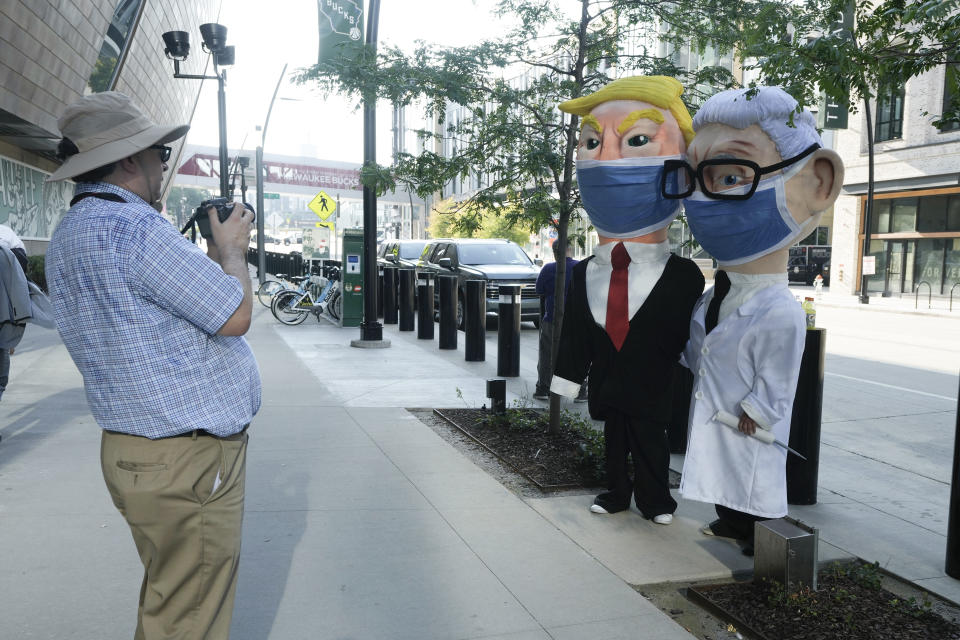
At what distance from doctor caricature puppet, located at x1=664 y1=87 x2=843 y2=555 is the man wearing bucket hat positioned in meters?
2.43

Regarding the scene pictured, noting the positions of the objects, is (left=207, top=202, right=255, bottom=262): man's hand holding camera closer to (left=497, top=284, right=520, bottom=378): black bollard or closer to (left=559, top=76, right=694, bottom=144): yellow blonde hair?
(left=559, top=76, right=694, bottom=144): yellow blonde hair

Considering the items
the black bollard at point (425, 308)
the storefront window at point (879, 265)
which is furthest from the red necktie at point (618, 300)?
the storefront window at point (879, 265)

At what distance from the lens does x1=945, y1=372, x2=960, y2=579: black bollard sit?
12.1ft

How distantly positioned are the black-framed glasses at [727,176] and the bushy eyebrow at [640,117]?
12.8 inches

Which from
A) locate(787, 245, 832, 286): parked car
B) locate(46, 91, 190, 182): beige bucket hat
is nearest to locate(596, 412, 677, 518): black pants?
locate(46, 91, 190, 182): beige bucket hat

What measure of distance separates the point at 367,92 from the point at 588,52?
1.80m

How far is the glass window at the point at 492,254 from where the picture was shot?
54.1 ft

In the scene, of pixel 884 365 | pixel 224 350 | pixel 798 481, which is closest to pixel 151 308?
pixel 224 350

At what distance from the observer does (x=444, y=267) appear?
640 inches

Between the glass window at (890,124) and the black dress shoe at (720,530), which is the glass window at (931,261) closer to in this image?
the glass window at (890,124)

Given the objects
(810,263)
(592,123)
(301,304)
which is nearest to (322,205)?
(301,304)

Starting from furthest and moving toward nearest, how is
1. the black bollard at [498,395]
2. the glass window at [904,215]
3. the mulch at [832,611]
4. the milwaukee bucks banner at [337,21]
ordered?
1. the glass window at [904,215]
2. the milwaukee bucks banner at [337,21]
3. the black bollard at [498,395]
4. the mulch at [832,611]

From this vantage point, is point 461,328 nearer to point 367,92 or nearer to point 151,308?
point 367,92

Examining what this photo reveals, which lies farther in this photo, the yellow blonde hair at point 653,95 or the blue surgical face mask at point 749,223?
the yellow blonde hair at point 653,95
